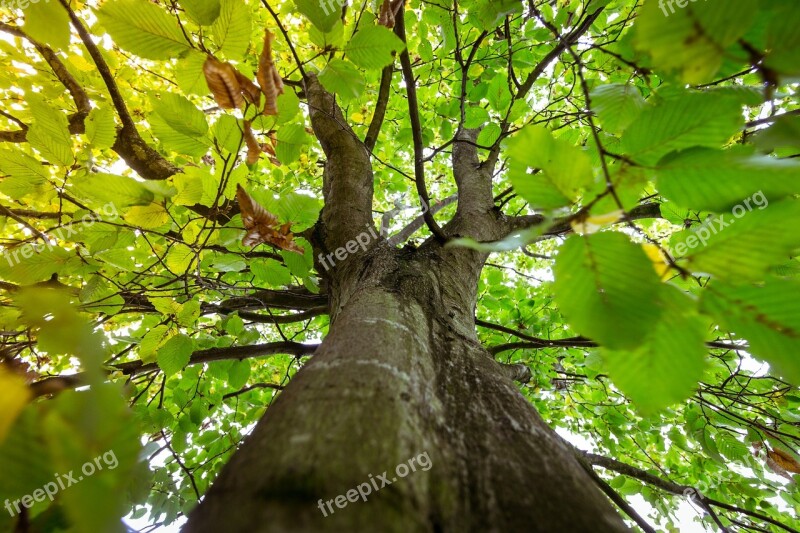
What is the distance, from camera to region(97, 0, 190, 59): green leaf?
0.63m

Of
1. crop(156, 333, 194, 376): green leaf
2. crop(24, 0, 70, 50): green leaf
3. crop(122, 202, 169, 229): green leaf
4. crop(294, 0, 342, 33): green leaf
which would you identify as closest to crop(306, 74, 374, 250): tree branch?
crop(156, 333, 194, 376): green leaf

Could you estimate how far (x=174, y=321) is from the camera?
1.49 metres

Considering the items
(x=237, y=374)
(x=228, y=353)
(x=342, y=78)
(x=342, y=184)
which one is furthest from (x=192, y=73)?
(x=237, y=374)

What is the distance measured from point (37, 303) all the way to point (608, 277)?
685 mm

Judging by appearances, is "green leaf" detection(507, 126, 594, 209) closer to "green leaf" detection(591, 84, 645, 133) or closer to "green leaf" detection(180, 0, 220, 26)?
"green leaf" detection(591, 84, 645, 133)

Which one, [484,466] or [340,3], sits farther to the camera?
[340,3]

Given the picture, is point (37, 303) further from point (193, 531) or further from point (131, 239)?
point (131, 239)

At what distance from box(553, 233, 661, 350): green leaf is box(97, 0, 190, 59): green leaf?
2.77ft

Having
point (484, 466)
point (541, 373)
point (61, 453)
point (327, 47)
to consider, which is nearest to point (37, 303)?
point (61, 453)

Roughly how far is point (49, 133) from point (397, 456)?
1.26m

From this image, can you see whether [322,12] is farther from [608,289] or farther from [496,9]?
[608,289]

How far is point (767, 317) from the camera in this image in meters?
0.43

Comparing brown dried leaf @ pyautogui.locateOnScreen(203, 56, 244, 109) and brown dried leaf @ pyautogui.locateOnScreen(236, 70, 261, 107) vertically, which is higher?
brown dried leaf @ pyautogui.locateOnScreen(236, 70, 261, 107)

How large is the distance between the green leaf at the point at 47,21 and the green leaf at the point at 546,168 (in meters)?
0.83
